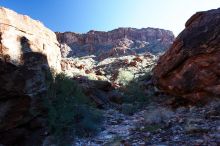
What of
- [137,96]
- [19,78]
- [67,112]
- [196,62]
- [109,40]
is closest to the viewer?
[19,78]

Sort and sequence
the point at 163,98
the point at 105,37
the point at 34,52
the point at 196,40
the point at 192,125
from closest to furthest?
the point at 192,125 < the point at 34,52 < the point at 196,40 < the point at 163,98 < the point at 105,37

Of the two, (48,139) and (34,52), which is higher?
(34,52)

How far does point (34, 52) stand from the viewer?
10.8 metres

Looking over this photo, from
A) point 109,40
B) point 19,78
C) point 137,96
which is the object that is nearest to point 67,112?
point 19,78

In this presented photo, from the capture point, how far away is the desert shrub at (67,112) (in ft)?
34.2

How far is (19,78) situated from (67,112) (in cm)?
204

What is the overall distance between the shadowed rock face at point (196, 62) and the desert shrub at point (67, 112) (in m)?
3.44

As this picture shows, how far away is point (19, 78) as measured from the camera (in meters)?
9.97

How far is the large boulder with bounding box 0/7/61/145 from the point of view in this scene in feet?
32.0

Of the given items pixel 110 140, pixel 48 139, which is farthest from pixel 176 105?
pixel 48 139

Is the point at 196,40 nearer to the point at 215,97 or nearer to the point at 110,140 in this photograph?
the point at 215,97

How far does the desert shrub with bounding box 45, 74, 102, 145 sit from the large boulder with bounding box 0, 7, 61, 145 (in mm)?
491

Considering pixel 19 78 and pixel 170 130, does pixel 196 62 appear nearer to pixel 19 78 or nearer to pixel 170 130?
pixel 170 130

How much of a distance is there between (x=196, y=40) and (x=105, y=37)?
66.6 metres
